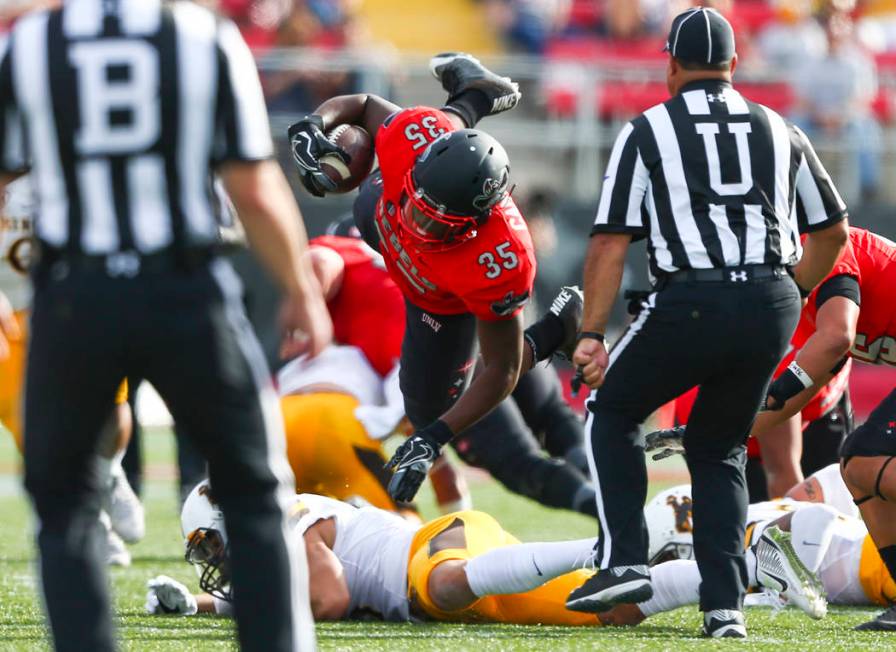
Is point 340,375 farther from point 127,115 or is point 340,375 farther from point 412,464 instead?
point 127,115

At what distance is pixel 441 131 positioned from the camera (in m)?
4.76

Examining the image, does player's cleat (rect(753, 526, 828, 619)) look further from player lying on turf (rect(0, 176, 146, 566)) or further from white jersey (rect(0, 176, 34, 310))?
white jersey (rect(0, 176, 34, 310))

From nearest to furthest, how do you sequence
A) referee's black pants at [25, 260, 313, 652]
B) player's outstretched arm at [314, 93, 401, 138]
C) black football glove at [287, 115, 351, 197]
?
referee's black pants at [25, 260, 313, 652] → black football glove at [287, 115, 351, 197] → player's outstretched arm at [314, 93, 401, 138]

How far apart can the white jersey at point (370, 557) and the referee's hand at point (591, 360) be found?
2.73 feet

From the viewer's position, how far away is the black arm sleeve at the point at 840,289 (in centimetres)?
444

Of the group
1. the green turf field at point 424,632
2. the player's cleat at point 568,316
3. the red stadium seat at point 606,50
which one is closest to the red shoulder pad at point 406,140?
the player's cleat at point 568,316

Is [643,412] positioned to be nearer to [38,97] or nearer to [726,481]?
[726,481]

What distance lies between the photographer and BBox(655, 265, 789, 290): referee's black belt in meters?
3.93

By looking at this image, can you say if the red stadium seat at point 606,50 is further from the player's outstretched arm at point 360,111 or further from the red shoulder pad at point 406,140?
the red shoulder pad at point 406,140

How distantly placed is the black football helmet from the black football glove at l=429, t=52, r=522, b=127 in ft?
2.14

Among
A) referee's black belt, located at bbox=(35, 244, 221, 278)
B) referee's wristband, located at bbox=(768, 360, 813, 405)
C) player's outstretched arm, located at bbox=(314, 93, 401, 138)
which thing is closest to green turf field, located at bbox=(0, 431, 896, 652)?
referee's wristband, located at bbox=(768, 360, 813, 405)

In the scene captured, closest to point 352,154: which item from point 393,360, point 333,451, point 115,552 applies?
point 333,451

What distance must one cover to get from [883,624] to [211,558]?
74.0 inches

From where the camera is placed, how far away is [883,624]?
13.8 ft
